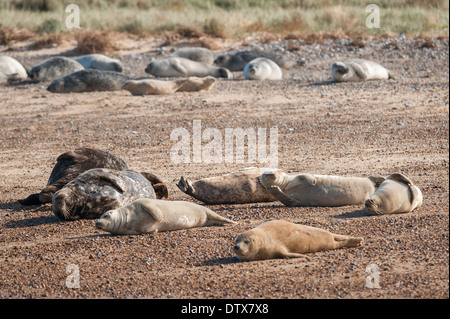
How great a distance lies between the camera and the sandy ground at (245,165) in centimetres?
434

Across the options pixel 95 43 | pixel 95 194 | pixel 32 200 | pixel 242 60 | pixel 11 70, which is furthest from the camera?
pixel 95 43

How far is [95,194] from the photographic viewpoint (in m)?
5.99

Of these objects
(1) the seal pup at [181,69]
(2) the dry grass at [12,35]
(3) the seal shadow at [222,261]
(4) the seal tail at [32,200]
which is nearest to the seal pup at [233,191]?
(4) the seal tail at [32,200]

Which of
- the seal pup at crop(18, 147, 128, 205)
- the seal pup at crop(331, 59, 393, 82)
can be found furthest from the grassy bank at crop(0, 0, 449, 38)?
the seal pup at crop(18, 147, 128, 205)

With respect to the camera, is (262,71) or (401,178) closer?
(401,178)

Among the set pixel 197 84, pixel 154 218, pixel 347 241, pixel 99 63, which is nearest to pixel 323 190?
pixel 347 241

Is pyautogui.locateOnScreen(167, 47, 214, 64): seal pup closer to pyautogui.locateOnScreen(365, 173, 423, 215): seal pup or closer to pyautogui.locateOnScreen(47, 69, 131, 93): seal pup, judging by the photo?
pyautogui.locateOnScreen(47, 69, 131, 93): seal pup

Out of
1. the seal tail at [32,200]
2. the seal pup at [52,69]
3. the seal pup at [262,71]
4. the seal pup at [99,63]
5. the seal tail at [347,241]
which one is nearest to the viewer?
the seal tail at [347,241]

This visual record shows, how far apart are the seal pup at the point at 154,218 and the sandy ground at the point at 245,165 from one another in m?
0.10

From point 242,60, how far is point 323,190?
990 centimetres

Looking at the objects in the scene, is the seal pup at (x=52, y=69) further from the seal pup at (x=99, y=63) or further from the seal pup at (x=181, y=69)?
the seal pup at (x=181, y=69)

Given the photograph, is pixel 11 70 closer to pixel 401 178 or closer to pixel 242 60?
pixel 242 60

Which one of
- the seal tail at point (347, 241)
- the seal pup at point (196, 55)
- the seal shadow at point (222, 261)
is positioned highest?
the seal pup at point (196, 55)

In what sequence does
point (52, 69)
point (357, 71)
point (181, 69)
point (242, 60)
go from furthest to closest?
point (242, 60)
point (181, 69)
point (52, 69)
point (357, 71)
